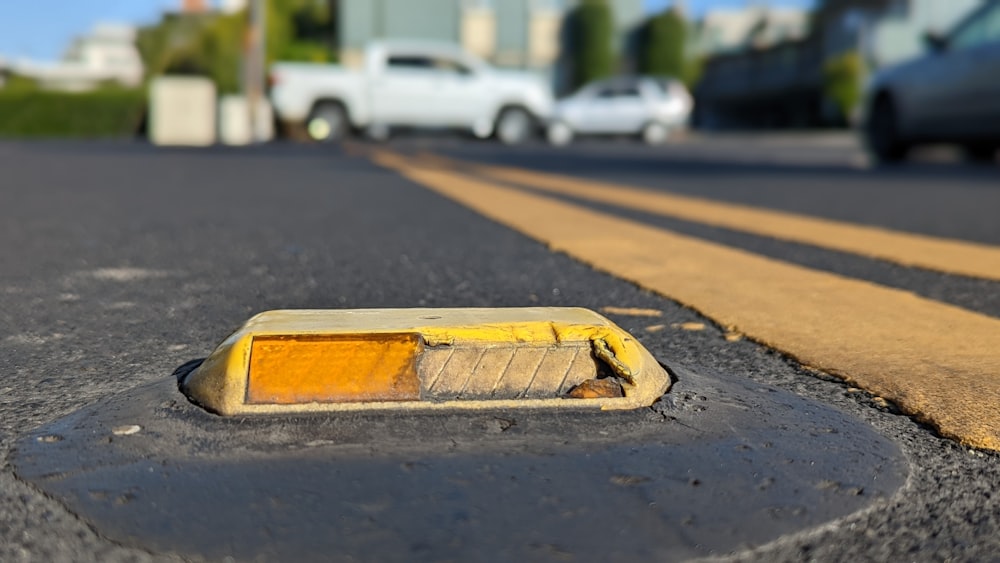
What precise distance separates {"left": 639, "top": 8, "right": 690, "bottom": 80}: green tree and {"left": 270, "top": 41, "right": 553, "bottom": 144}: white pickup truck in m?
15.7

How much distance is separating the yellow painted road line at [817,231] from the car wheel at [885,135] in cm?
449

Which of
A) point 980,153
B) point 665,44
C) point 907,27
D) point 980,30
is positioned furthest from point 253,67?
point 907,27

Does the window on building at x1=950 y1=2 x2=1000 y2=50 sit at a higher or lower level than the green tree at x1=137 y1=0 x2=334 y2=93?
lower

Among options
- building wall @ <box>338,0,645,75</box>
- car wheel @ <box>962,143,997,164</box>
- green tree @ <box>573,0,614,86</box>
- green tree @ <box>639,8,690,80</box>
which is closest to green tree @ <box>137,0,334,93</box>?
building wall @ <box>338,0,645,75</box>

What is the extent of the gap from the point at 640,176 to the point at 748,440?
707cm

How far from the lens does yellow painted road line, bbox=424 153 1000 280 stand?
11.4ft

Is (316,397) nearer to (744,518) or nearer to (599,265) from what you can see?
(744,518)

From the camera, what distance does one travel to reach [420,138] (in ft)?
72.3

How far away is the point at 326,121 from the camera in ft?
62.6

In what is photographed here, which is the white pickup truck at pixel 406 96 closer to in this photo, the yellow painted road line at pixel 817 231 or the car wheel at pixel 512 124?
the car wheel at pixel 512 124

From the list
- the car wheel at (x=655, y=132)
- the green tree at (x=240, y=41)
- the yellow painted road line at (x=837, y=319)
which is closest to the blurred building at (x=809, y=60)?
the car wheel at (x=655, y=132)

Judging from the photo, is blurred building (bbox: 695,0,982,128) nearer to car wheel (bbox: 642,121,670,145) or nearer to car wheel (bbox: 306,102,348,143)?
car wheel (bbox: 642,121,670,145)

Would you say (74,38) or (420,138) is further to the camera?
(74,38)

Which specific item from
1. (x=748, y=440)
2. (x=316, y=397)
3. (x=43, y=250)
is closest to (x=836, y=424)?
(x=748, y=440)
